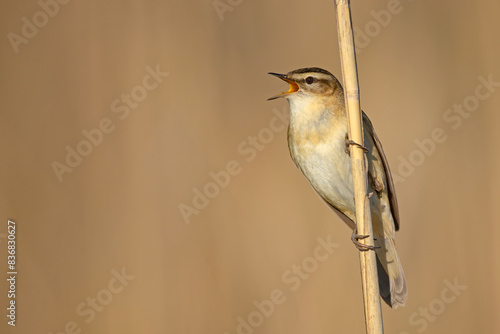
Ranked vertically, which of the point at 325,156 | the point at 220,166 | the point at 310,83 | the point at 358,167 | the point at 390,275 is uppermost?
the point at 310,83

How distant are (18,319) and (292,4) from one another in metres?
2.39

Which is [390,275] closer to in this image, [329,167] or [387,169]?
[387,169]

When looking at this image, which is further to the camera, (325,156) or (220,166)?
(220,166)

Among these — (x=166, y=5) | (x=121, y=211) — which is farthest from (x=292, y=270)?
(x=166, y=5)

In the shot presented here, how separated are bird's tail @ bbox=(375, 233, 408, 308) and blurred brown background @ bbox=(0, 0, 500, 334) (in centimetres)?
43

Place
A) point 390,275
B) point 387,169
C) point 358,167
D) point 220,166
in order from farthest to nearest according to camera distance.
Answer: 1. point 220,166
2. point 390,275
3. point 387,169
4. point 358,167

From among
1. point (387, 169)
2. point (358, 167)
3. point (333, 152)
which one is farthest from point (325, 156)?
point (358, 167)

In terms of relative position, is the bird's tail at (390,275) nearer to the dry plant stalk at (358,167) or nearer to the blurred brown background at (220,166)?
the blurred brown background at (220,166)

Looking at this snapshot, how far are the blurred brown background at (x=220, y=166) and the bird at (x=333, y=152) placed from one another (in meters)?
0.51

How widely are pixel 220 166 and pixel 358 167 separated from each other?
1474 millimetres

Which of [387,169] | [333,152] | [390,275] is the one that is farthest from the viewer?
[390,275]

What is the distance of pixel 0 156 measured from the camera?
2.99 m

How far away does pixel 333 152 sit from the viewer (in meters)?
2.26

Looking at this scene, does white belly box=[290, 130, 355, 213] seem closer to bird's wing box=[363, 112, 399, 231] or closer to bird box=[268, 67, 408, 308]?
bird box=[268, 67, 408, 308]
